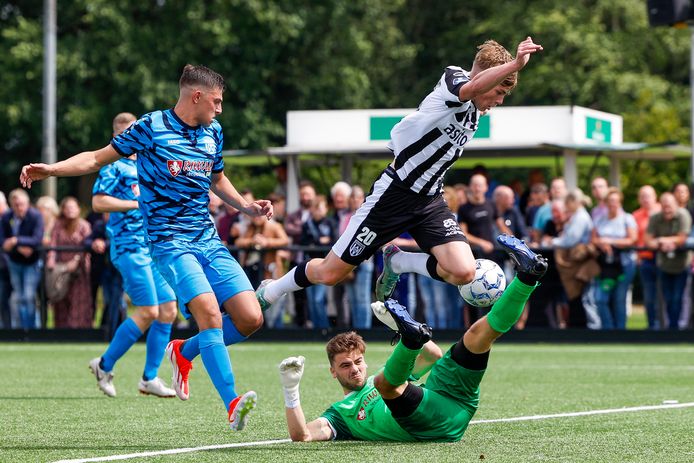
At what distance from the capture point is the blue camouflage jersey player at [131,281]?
1077 cm

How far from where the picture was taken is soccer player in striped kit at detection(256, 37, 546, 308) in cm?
852

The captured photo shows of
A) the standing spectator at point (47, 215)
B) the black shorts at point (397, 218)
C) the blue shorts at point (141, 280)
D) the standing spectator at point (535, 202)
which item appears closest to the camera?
the black shorts at point (397, 218)

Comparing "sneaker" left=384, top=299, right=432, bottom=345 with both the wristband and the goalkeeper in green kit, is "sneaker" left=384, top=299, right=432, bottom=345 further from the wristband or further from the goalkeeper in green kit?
the wristband

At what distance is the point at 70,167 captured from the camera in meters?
8.16

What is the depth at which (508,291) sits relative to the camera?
7.63 meters

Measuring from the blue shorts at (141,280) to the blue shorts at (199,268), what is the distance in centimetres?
252

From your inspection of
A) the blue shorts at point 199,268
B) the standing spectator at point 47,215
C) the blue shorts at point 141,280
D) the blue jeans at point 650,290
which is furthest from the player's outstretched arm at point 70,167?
the standing spectator at point 47,215

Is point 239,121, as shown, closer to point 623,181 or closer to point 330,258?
point 623,181

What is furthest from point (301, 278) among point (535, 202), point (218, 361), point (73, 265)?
point (535, 202)

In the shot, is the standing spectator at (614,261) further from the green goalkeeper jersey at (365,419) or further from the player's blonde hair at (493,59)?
the green goalkeeper jersey at (365,419)

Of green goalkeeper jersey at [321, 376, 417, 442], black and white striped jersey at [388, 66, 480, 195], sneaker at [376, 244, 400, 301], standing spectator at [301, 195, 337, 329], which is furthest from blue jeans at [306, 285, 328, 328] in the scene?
green goalkeeper jersey at [321, 376, 417, 442]

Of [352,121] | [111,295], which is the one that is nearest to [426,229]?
A: [111,295]

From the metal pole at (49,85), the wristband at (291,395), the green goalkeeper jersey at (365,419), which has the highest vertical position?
the metal pole at (49,85)

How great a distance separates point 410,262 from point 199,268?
169cm
